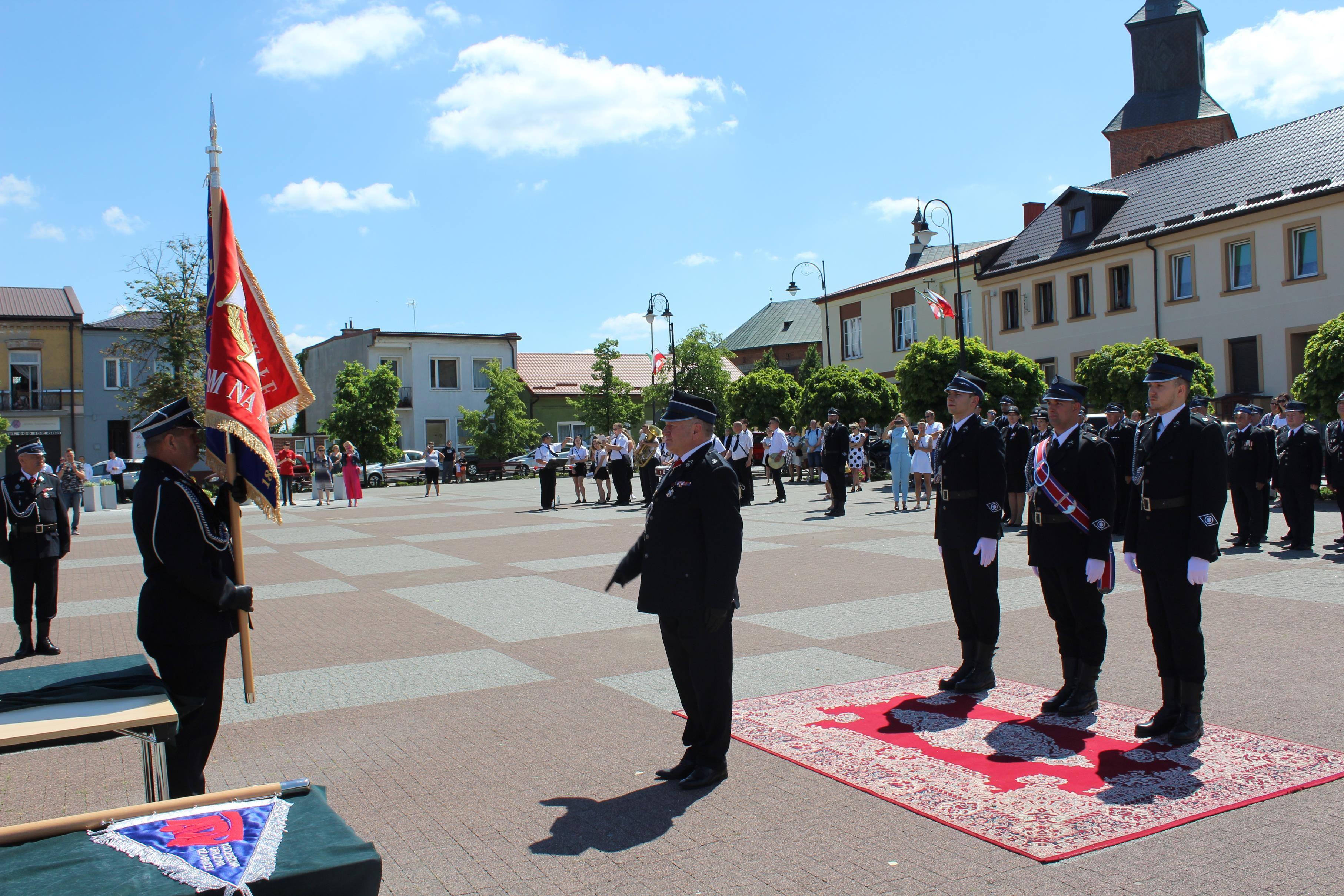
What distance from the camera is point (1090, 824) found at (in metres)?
4.01

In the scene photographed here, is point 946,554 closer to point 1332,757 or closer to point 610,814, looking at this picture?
point 1332,757

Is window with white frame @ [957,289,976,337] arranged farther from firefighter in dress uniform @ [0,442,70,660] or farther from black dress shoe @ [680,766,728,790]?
black dress shoe @ [680,766,728,790]

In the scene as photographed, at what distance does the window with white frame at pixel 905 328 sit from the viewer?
1895 inches

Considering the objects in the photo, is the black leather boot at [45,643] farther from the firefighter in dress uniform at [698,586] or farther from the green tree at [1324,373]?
the green tree at [1324,373]

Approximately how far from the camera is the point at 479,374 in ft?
195

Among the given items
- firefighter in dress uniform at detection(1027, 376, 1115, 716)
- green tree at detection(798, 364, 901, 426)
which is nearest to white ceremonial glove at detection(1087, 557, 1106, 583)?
firefighter in dress uniform at detection(1027, 376, 1115, 716)

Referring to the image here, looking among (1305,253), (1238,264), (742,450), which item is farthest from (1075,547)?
(1238,264)

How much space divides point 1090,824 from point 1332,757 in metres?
1.52

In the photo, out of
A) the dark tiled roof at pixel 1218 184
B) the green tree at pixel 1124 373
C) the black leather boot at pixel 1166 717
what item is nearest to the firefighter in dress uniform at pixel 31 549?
the black leather boot at pixel 1166 717

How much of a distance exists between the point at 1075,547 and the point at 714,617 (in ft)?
7.46

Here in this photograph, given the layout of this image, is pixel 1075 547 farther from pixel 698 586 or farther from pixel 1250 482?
pixel 1250 482

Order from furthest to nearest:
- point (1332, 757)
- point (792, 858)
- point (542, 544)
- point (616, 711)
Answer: point (542, 544)
point (616, 711)
point (1332, 757)
point (792, 858)

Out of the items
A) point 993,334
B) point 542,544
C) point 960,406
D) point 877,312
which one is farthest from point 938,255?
point 960,406

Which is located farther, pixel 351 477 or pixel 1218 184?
pixel 1218 184
